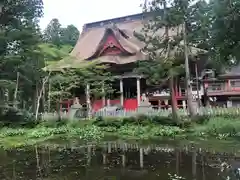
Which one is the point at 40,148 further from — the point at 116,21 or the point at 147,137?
the point at 116,21

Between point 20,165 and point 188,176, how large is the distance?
6356 millimetres

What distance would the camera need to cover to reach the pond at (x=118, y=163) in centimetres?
953

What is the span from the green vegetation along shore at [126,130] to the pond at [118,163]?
3.10 metres

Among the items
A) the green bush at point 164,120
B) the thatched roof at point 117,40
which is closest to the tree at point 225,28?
the green bush at point 164,120

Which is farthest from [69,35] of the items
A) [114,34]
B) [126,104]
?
[126,104]

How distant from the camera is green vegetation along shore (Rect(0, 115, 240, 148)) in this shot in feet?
60.0

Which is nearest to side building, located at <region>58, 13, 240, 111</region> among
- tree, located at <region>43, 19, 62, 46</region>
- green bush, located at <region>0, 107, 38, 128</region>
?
green bush, located at <region>0, 107, 38, 128</region>

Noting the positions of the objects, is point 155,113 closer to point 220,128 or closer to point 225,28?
point 220,128

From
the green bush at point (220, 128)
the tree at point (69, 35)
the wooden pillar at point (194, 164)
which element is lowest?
the wooden pillar at point (194, 164)

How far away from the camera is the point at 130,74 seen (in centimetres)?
2981

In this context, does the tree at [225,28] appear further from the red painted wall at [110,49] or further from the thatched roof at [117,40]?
the red painted wall at [110,49]

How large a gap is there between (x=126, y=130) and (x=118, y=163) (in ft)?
32.3

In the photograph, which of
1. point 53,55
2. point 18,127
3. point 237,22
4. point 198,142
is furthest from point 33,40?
point 237,22

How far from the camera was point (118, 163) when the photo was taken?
38.3 ft
